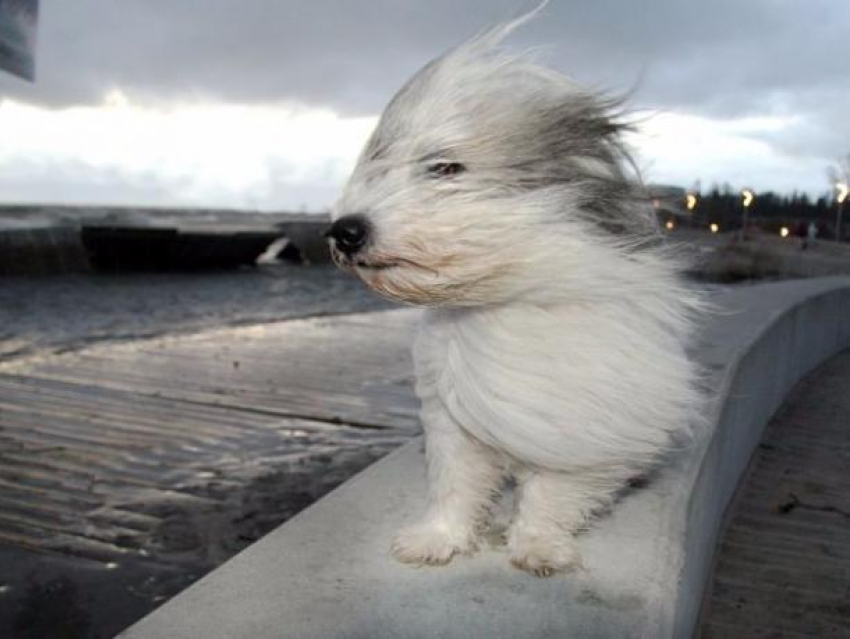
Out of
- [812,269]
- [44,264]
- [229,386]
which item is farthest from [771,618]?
[812,269]

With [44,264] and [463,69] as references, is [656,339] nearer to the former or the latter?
[463,69]

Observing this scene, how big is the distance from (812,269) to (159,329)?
60.3ft

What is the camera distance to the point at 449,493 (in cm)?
288

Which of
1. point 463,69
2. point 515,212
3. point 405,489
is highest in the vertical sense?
point 463,69

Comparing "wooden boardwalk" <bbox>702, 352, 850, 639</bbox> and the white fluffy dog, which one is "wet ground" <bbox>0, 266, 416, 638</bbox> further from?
"wooden boardwalk" <bbox>702, 352, 850, 639</bbox>

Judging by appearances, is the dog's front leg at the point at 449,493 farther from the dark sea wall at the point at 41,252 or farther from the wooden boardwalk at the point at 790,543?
the dark sea wall at the point at 41,252

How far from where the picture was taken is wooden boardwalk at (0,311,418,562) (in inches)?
174

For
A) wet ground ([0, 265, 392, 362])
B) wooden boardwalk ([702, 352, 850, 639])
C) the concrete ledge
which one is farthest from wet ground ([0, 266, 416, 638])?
wooden boardwalk ([702, 352, 850, 639])

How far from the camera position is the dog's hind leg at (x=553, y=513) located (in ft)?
8.91

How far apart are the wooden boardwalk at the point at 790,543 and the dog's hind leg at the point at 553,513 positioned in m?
1.57

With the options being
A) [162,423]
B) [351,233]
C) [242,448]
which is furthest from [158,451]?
[351,233]

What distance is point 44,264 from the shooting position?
68.9ft

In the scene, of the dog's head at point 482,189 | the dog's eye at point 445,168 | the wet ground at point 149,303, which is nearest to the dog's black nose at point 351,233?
the dog's head at point 482,189

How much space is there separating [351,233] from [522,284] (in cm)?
47
